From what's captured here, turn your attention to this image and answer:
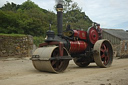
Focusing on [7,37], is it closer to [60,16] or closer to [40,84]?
[60,16]

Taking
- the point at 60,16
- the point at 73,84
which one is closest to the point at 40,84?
the point at 73,84

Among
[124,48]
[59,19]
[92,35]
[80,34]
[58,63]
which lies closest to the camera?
[58,63]

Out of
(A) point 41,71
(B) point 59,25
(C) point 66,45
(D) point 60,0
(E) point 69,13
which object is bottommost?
(A) point 41,71

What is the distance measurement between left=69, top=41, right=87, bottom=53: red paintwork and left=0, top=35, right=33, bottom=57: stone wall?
20.3 feet

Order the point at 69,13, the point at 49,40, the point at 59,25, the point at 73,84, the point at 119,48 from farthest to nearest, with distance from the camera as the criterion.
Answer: the point at 69,13 → the point at 119,48 → the point at 59,25 → the point at 49,40 → the point at 73,84

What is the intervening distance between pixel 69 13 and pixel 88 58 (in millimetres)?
27179

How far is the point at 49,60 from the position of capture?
22.3 feet

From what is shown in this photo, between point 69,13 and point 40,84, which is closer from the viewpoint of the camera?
point 40,84

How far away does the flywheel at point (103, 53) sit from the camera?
8.84 metres

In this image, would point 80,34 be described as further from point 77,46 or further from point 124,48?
point 124,48

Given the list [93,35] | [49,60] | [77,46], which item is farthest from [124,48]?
[49,60]

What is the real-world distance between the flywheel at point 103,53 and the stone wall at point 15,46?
6709mm

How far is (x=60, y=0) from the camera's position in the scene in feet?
28.8

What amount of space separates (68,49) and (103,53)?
2053mm
